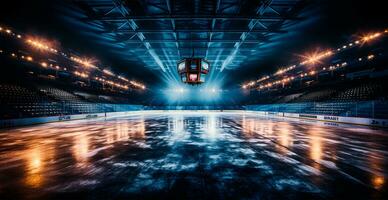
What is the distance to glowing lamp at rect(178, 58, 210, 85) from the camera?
11078 millimetres

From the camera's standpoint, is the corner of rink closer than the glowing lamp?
Yes

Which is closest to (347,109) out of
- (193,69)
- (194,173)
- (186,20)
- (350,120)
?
(350,120)

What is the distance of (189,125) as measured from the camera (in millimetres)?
10797

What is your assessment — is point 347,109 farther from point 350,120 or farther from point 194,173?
point 194,173

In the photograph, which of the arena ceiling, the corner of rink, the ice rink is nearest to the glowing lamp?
the arena ceiling

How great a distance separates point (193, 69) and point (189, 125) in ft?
13.5

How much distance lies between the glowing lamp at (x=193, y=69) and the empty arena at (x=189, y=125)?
74 mm

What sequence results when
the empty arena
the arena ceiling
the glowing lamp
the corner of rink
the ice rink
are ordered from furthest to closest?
1. the glowing lamp
2. the corner of rink
3. the arena ceiling
4. the empty arena
5. the ice rink

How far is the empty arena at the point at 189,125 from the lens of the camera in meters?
2.76

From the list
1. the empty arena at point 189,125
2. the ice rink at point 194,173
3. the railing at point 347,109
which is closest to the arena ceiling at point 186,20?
the empty arena at point 189,125

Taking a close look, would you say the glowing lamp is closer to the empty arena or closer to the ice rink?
the empty arena

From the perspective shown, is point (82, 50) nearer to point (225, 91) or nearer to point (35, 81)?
point (35, 81)

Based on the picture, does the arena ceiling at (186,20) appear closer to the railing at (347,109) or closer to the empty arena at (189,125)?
the empty arena at (189,125)

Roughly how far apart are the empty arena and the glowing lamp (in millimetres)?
74
